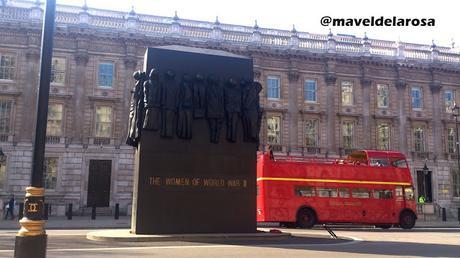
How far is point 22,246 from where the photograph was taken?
7.20 meters

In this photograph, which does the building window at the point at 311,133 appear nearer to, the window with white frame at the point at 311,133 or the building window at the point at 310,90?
the window with white frame at the point at 311,133

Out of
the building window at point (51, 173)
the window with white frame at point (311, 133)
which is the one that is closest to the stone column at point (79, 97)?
the building window at point (51, 173)

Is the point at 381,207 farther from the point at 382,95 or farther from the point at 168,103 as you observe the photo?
the point at 382,95

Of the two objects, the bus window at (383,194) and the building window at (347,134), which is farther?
the building window at (347,134)

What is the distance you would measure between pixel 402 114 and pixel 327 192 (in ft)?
73.3

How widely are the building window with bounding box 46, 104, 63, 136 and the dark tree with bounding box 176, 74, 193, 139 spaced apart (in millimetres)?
23311

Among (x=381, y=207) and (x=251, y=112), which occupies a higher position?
(x=251, y=112)

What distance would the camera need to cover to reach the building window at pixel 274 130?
131 feet

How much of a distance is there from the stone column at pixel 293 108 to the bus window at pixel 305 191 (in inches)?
631

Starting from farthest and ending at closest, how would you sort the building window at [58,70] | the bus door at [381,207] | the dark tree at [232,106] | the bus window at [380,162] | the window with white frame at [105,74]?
→ the window with white frame at [105,74] → the building window at [58,70] → the bus window at [380,162] → the bus door at [381,207] → the dark tree at [232,106]

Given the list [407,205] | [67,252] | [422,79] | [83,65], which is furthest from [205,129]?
[422,79]

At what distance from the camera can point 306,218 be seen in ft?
79.6

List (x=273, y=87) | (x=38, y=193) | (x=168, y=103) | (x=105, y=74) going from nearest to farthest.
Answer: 1. (x=38, y=193)
2. (x=168, y=103)
3. (x=105, y=74)
4. (x=273, y=87)

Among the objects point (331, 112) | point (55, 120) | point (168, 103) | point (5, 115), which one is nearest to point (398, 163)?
point (331, 112)
